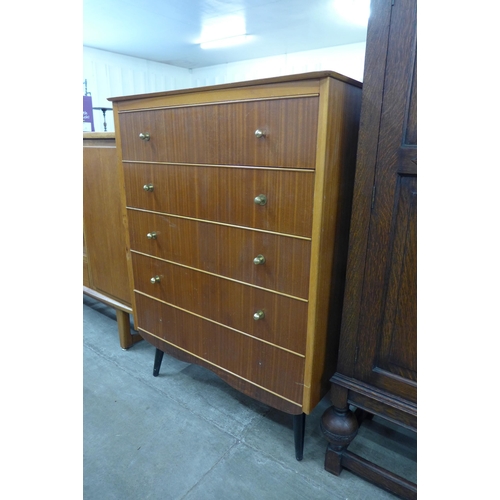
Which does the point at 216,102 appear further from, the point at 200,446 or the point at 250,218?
the point at 200,446

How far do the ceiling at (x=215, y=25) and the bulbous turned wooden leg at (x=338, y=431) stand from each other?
276 cm

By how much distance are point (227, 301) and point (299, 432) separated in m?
0.48

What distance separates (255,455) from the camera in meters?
1.17

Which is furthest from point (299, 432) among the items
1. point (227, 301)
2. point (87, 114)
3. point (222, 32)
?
point (222, 32)

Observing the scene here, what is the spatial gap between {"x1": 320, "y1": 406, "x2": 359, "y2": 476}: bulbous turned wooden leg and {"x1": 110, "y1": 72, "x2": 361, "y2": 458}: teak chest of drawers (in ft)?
0.26

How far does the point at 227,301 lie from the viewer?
3.76 ft

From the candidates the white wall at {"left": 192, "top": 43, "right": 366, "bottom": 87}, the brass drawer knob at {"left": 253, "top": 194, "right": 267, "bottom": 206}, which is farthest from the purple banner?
the white wall at {"left": 192, "top": 43, "right": 366, "bottom": 87}

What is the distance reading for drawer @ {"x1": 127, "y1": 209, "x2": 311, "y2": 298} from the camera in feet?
3.14

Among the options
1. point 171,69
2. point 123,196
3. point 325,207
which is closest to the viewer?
point 325,207

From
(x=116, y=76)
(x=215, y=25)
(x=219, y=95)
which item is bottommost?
(x=219, y=95)
